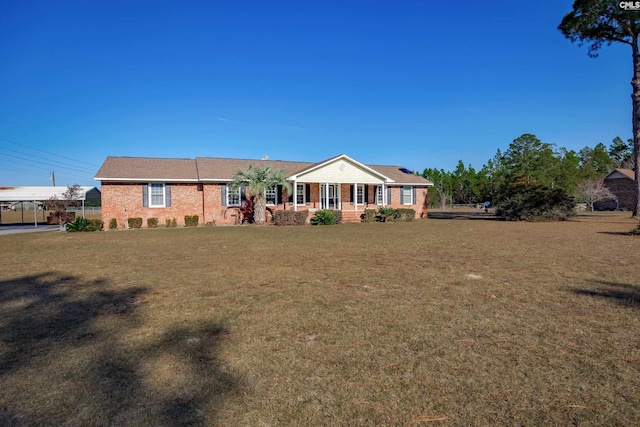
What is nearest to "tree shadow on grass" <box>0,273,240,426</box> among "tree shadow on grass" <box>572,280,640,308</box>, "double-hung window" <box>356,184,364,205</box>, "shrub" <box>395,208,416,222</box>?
"tree shadow on grass" <box>572,280,640,308</box>

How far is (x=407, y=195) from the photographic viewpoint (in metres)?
30.2

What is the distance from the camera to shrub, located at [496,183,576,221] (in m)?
23.4

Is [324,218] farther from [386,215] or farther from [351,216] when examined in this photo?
[386,215]

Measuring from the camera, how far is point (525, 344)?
145 inches

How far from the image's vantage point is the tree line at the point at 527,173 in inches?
1437

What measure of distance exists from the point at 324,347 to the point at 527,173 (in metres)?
42.4

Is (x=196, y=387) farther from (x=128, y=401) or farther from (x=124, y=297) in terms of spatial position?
(x=124, y=297)

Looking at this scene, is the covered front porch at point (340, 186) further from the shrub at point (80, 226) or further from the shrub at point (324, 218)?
the shrub at point (80, 226)

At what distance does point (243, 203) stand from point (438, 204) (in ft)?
156

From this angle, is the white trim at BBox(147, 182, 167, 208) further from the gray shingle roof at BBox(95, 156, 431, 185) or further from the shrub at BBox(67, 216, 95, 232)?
the shrub at BBox(67, 216, 95, 232)

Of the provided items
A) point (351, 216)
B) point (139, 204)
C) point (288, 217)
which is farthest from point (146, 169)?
point (351, 216)

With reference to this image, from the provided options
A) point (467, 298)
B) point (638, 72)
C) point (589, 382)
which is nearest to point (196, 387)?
point (589, 382)

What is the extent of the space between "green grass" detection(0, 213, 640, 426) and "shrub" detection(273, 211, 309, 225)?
14.7 metres

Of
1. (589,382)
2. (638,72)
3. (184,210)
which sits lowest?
(589,382)
